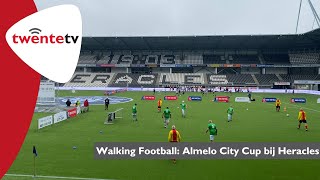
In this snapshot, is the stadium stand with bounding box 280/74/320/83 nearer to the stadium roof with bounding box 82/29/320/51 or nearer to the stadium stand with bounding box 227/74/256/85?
the stadium roof with bounding box 82/29/320/51

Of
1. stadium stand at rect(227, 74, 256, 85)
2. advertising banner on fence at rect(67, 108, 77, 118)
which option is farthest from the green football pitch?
stadium stand at rect(227, 74, 256, 85)

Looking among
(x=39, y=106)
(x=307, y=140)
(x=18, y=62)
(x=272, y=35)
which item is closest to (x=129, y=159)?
(x=18, y=62)

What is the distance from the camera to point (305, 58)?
85.4 meters

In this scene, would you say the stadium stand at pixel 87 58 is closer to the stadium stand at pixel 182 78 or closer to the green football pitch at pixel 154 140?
the stadium stand at pixel 182 78

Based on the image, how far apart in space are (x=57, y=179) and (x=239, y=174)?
7.31 meters

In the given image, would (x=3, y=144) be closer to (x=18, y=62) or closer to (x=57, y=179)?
(x=57, y=179)

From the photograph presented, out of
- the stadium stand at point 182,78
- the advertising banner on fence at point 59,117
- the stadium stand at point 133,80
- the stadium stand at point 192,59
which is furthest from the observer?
the stadium stand at point 192,59

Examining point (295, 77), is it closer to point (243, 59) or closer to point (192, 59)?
point (243, 59)

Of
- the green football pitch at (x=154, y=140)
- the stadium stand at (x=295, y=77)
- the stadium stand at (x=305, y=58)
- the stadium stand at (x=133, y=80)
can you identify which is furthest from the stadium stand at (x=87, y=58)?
the green football pitch at (x=154, y=140)

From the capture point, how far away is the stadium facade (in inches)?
3226

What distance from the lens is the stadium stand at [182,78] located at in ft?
276
